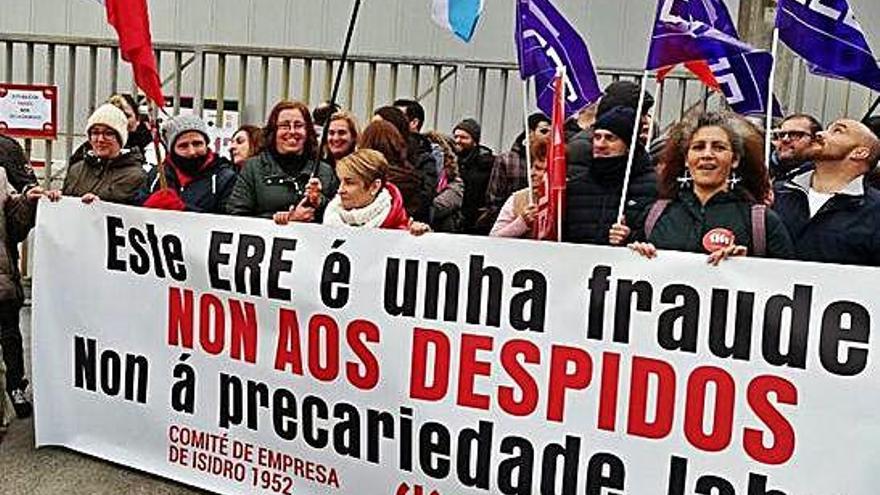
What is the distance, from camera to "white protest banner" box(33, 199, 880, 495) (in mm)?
3742

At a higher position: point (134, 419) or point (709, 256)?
point (709, 256)

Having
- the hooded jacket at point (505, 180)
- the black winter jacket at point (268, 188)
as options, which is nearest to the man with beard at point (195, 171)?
the black winter jacket at point (268, 188)

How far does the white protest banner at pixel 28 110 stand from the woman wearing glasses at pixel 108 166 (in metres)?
2.58

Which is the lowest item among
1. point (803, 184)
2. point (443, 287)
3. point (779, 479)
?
point (779, 479)

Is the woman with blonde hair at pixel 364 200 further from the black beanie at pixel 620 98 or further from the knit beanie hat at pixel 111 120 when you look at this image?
the knit beanie hat at pixel 111 120

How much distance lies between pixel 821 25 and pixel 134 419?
3.14 metres

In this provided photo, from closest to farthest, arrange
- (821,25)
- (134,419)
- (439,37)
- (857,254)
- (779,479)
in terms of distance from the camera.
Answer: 1. (779,479)
2. (857,254)
3. (821,25)
4. (134,419)
5. (439,37)

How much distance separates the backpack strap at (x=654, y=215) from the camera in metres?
4.23

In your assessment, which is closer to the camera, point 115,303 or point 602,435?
point 602,435

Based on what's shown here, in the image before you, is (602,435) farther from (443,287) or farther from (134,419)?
(134,419)

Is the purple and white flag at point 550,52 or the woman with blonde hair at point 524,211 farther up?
the purple and white flag at point 550,52

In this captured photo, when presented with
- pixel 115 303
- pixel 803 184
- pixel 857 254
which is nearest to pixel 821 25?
pixel 803 184

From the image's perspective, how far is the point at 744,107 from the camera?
17.7ft

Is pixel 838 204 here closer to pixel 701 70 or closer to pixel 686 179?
pixel 686 179
